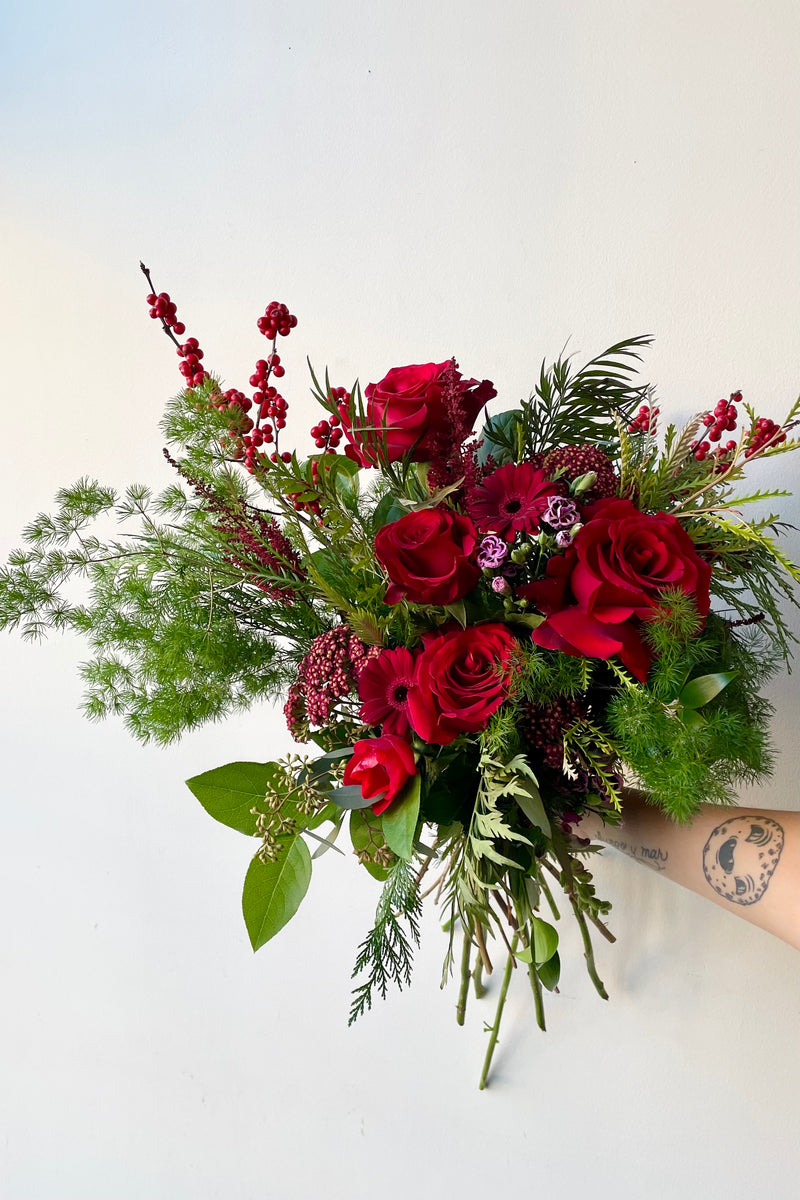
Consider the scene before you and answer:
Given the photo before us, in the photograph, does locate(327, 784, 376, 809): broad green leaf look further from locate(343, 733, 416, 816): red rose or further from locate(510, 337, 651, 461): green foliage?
locate(510, 337, 651, 461): green foliage

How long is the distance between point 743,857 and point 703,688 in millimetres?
193

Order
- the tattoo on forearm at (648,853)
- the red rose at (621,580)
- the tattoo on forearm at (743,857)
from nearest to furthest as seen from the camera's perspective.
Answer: the red rose at (621,580), the tattoo on forearm at (743,857), the tattoo on forearm at (648,853)

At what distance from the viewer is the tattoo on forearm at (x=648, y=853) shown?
797 millimetres

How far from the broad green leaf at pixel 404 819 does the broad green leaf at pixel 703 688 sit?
0.20m

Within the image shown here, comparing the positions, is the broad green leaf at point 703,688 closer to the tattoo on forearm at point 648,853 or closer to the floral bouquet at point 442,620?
the floral bouquet at point 442,620

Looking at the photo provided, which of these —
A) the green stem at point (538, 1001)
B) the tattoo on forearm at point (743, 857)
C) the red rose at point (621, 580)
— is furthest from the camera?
the green stem at point (538, 1001)

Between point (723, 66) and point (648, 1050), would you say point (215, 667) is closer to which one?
point (648, 1050)

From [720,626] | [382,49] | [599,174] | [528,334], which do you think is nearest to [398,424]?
[720,626]

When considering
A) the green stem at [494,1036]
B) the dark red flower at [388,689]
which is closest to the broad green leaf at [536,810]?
the dark red flower at [388,689]

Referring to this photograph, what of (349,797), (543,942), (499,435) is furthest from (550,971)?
(499,435)

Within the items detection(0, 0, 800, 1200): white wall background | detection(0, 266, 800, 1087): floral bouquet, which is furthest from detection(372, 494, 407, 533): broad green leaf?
detection(0, 0, 800, 1200): white wall background

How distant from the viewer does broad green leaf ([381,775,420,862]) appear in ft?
2.02

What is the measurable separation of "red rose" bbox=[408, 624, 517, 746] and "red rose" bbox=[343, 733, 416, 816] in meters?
0.02

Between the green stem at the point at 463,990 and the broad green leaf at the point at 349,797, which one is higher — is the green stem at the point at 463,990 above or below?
below
